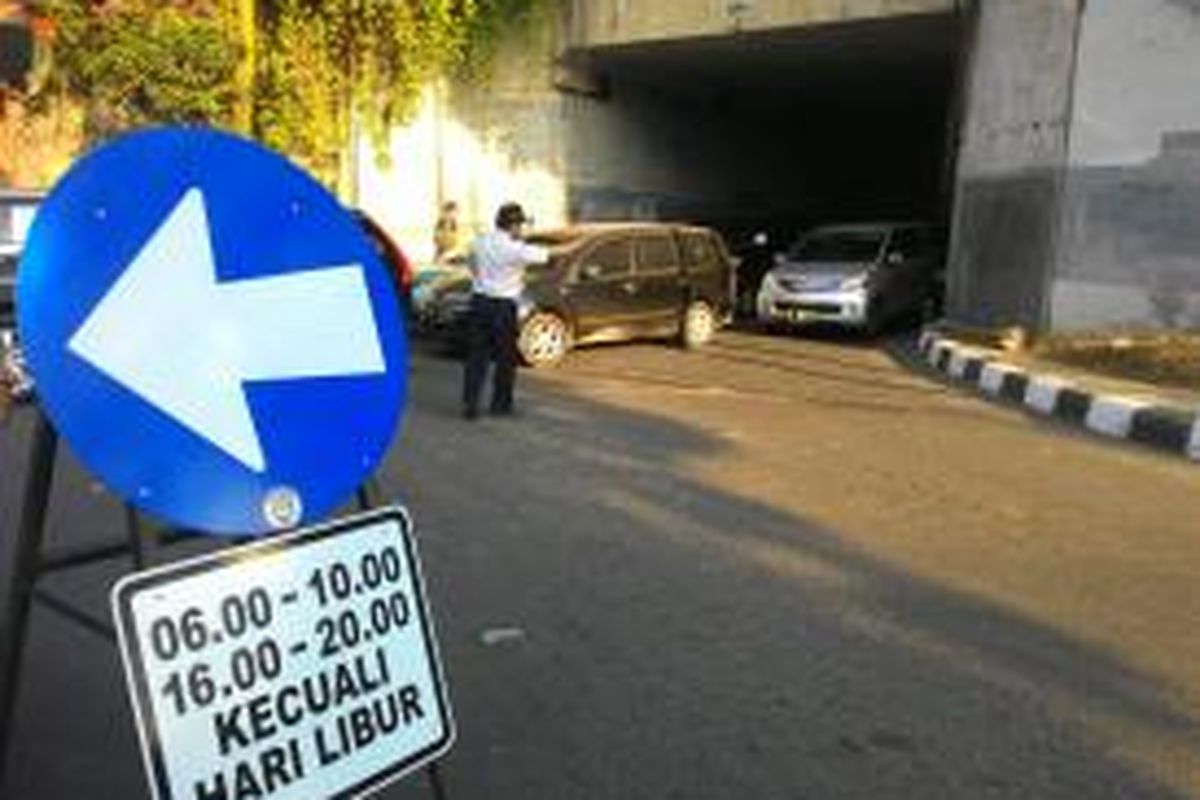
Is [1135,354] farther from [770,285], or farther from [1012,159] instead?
[770,285]

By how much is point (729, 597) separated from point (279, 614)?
3.59 metres

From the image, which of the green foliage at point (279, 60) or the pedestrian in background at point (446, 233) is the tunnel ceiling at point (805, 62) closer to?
the green foliage at point (279, 60)

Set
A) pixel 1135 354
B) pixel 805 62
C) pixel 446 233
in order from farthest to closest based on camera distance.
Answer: pixel 805 62 < pixel 446 233 < pixel 1135 354

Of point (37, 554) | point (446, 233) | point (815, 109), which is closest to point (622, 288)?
point (446, 233)

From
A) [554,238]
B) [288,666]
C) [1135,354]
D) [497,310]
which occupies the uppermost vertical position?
[288,666]

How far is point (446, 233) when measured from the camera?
2266 centimetres

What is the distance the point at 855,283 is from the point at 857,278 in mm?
124

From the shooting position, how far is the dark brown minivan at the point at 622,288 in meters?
15.7

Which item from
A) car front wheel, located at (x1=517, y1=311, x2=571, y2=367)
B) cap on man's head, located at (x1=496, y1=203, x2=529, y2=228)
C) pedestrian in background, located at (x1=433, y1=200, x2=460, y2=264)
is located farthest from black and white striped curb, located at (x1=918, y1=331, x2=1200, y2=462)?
pedestrian in background, located at (x1=433, y1=200, x2=460, y2=264)

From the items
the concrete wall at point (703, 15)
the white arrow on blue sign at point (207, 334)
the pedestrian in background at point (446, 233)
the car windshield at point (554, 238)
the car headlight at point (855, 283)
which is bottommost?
the car headlight at point (855, 283)

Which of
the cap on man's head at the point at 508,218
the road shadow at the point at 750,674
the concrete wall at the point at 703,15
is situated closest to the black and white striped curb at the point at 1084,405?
the road shadow at the point at 750,674

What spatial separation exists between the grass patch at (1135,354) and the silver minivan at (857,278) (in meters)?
3.96


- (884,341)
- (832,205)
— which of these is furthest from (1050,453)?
(832,205)

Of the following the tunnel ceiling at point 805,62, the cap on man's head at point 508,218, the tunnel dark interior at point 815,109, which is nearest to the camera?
the cap on man's head at point 508,218
